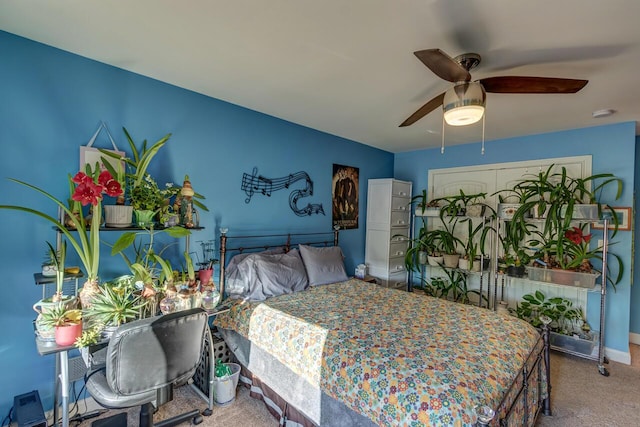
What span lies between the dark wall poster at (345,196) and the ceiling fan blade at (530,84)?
2.37 meters

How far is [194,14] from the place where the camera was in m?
1.58

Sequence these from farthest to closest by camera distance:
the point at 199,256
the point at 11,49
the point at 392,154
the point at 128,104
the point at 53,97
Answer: the point at 392,154 → the point at 199,256 → the point at 128,104 → the point at 53,97 → the point at 11,49

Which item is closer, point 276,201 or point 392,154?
point 276,201

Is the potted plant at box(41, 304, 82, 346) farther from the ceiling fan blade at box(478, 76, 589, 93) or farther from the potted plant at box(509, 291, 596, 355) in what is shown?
the potted plant at box(509, 291, 596, 355)

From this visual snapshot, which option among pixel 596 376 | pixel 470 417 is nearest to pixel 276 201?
pixel 470 417

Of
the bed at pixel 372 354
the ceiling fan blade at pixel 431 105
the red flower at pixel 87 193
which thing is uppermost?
the ceiling fan blade at pixel 431 105

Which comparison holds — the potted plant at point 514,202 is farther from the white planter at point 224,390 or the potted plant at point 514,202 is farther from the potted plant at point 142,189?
the potted plant at point 142,189

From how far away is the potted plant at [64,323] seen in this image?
152 centimetres

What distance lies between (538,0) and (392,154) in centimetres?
359

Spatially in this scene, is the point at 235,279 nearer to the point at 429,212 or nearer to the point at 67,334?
the point at 67,334

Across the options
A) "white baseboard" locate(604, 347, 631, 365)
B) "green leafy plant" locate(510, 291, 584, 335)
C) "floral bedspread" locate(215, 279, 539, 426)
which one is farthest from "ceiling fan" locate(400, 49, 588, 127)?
"white baseboard" locate(604, 347, 631, 365)

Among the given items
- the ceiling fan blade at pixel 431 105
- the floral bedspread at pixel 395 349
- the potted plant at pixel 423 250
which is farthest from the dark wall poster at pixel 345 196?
the ceiling fan blade at pixel 431 105

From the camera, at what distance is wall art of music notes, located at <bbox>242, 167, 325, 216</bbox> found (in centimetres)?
306

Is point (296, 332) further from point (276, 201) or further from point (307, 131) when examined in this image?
point (307, 131)
